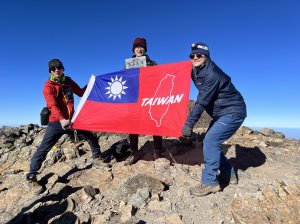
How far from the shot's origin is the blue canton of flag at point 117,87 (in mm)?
9234

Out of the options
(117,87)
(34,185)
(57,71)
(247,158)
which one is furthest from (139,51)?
(34,185)

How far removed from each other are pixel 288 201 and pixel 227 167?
1970mm

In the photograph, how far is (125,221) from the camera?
6.25 metres

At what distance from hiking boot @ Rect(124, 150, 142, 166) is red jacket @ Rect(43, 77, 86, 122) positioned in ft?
6.78

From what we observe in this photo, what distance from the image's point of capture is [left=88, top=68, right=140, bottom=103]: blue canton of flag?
9234mm

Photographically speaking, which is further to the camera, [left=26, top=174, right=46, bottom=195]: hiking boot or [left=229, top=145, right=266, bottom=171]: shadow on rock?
[left=229, top=145, right=266, bottom=171]: shadow on rock

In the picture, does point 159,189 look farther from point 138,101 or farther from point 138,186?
point 138,101

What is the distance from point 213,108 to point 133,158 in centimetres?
333

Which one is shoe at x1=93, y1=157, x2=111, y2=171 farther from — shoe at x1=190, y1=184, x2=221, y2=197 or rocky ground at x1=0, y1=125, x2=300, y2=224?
shoe at x1=190, y1=184, x2=221, y2=197

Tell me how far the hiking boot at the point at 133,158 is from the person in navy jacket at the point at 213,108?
2664 millimetres

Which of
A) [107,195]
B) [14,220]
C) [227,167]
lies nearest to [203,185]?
[227,167]

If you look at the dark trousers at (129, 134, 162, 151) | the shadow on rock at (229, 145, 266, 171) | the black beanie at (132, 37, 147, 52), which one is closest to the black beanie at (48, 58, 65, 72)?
the black beanie at (132, 37, 147, 52)

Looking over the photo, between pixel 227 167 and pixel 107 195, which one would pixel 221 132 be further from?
pixel 107 195

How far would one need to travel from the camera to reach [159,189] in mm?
7680
